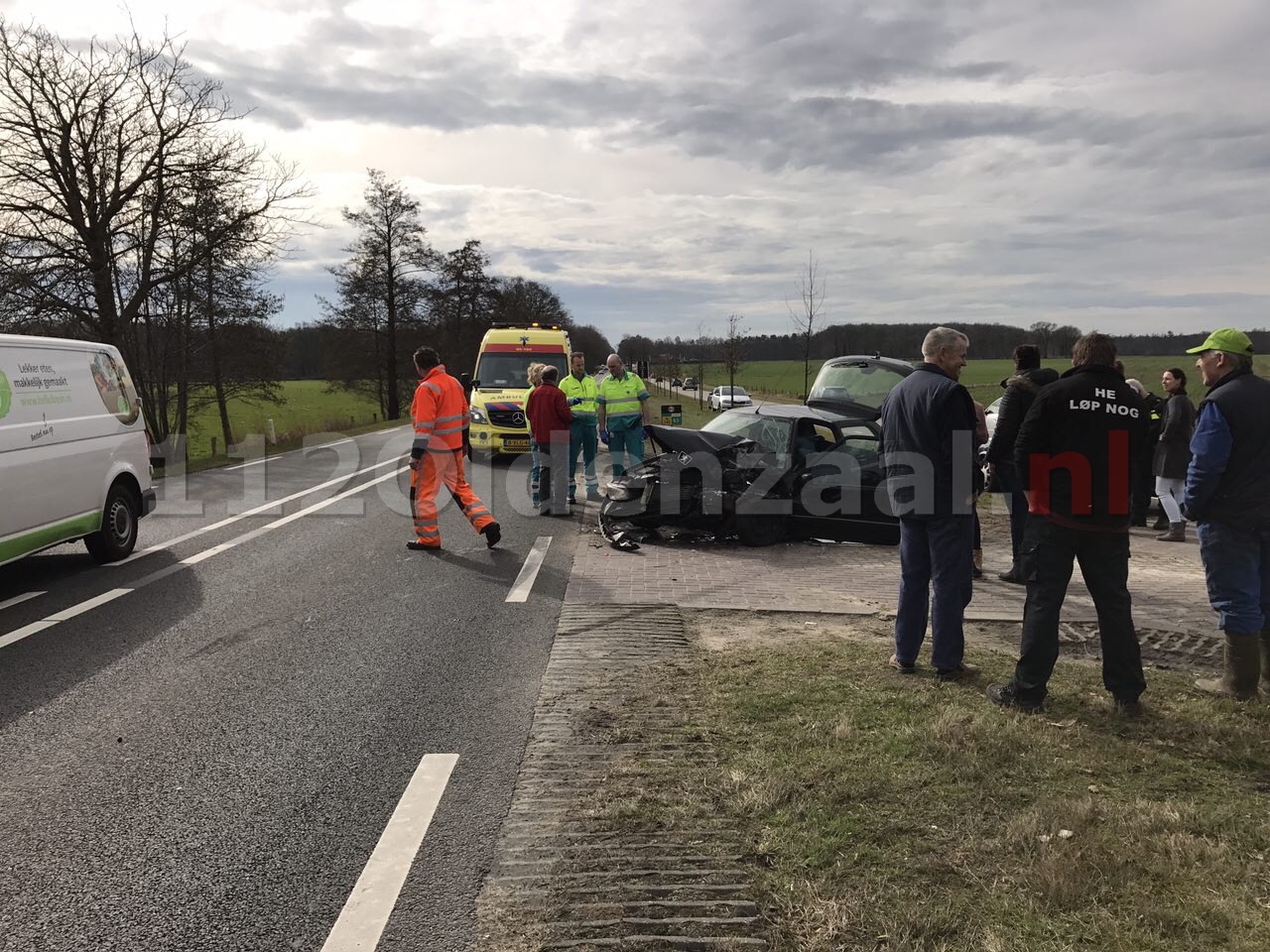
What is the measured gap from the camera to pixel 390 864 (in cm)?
305

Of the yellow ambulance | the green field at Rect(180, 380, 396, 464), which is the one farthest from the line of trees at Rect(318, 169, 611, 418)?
the yellow ambulance

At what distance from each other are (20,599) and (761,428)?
23.0ft

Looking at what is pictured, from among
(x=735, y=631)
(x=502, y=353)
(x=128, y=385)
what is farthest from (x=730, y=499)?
(x=502, y=353)

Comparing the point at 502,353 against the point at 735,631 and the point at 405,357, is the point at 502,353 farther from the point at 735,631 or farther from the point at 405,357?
the point at 405,357

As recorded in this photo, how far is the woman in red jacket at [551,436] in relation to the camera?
10.9 meters

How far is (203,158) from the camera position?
2066cm

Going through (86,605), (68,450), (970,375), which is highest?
(970,375)

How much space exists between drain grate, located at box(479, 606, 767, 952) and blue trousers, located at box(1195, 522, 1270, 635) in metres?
3.03

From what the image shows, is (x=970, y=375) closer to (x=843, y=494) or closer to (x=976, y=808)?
(x=843, y=494)

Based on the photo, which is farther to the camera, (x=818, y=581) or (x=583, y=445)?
(x=583, y=445)

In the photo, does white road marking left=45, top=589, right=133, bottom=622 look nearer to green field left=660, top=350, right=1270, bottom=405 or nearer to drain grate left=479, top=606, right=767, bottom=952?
drain grate left=479, top=606, right=767, bottom=952

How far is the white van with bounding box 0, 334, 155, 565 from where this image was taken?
262 inches

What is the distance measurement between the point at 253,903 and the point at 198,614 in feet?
13.4

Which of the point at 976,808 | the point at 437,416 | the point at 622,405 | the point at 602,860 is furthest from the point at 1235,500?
the point at 622,405
